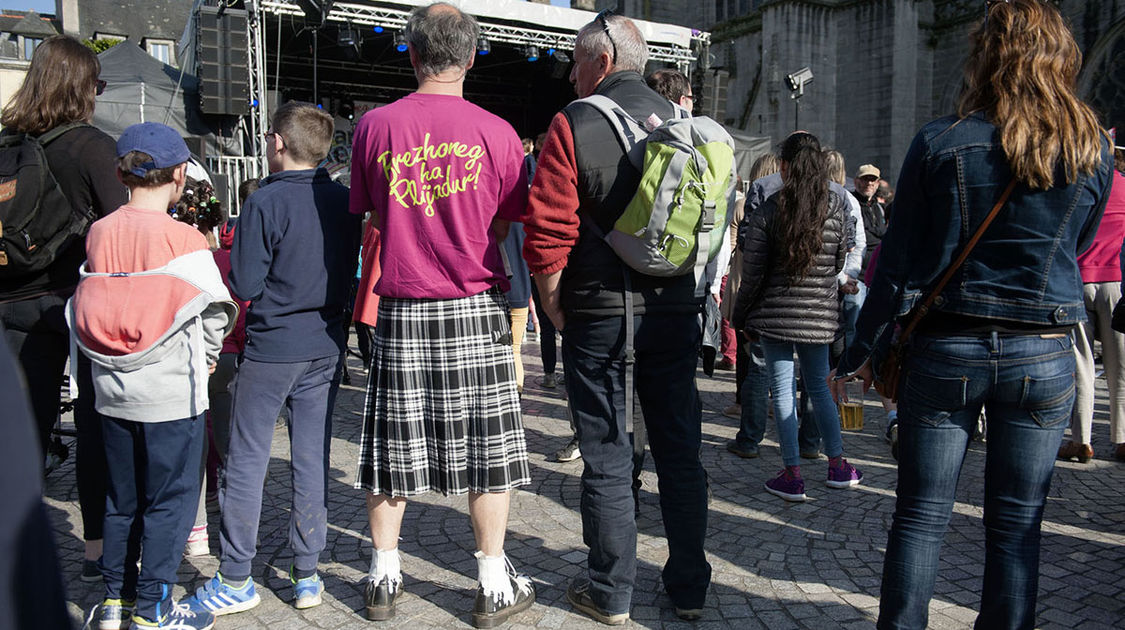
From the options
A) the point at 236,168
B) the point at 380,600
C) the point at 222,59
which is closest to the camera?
the point at 380,600

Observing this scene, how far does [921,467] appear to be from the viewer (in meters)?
2.39

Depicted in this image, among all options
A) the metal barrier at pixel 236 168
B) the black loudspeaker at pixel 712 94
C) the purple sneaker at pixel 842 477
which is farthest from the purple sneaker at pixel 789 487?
the black loudspeaker at pixel 712 94

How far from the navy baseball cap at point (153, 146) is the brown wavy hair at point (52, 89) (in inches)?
23.6

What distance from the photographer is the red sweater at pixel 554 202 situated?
9.34 feet

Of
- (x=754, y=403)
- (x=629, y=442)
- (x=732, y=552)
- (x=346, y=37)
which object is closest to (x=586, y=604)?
(x=629, y=442)

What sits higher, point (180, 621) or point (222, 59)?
point (222, 59)

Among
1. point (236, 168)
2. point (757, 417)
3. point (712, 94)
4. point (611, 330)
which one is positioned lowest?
point (757, 417)

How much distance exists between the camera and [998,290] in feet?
7.57

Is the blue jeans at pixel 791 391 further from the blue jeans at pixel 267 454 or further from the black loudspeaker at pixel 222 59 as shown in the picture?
the black loudspeaker at pixel 222 59

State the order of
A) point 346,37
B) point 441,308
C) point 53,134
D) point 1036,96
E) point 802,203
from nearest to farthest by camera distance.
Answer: point 1036,96 → point 441,308 → point 53,134 → point 802,203 → point 346,37

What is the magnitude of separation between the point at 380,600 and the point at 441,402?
807mm

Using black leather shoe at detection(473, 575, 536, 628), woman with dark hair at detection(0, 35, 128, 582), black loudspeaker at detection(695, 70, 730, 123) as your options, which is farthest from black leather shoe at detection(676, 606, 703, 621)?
black loudspeaker at detection(695, 70, 730, 123)

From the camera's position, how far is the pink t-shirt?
294 cm

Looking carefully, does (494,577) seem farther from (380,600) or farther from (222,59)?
(222,59)
